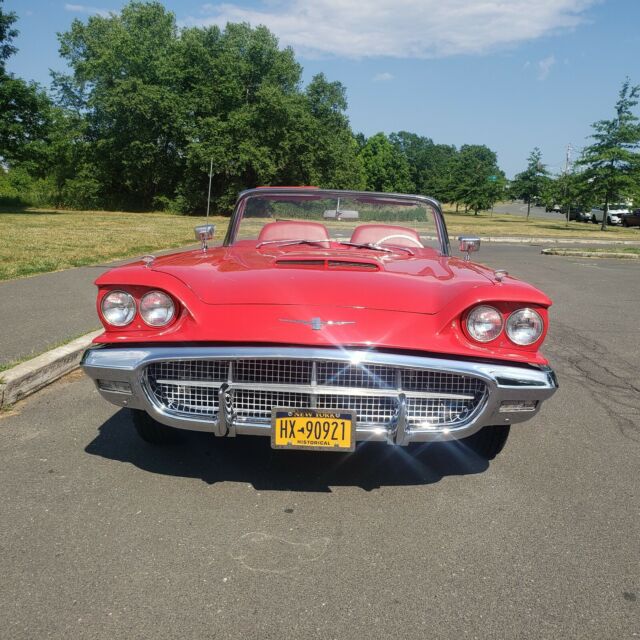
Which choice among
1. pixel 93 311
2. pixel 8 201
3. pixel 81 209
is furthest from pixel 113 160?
pixel 93 311

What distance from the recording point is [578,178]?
3291 centimetres

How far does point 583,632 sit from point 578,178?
113ft

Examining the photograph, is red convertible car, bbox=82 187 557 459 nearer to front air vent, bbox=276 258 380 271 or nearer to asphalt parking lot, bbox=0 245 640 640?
front air vent, bbox=276 258 380 271

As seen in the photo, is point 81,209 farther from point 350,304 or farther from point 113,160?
point 350,304

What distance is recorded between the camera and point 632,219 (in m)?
42.5

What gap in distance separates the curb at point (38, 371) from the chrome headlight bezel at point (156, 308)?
1.56 m

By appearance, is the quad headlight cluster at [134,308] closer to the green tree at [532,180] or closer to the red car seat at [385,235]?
the red car seat at [385,235]

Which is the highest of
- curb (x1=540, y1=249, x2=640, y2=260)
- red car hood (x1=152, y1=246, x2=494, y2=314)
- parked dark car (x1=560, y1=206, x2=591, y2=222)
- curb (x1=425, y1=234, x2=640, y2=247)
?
red car hood (x1=152, y1=246, x2=494, y2=314)

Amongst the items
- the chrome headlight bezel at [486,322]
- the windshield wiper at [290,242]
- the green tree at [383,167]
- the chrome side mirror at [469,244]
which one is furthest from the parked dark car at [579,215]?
the chrome headlight bezel at [486,322]

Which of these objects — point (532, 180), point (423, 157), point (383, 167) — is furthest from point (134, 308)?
point (423, 157)

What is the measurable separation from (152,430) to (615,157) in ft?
109

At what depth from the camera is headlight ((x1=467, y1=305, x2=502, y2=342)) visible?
271 centimetres

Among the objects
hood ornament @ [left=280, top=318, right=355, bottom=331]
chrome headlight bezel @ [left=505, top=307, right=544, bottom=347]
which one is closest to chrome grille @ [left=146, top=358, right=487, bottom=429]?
hood ornament @ [left=280, top=318, right=355, bottom=331]

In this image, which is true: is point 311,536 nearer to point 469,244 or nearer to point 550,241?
point 469,244
